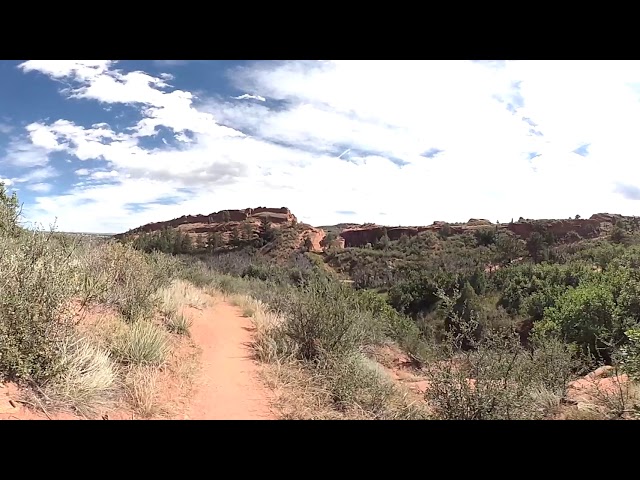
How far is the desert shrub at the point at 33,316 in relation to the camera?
345 centimetres

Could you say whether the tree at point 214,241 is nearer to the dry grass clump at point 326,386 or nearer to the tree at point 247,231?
the tree at point 247,231

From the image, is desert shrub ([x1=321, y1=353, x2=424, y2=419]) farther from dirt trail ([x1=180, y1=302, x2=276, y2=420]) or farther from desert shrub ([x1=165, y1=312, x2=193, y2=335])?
desert shrub ([x1=165, y1=312, x2=193, y2=335])

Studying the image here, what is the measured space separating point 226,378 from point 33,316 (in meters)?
2.18

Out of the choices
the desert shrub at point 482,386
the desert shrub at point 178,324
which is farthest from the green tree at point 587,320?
the desert shrub at point 178,324

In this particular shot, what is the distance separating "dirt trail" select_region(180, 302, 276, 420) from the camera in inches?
168

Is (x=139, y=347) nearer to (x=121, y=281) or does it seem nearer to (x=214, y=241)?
(x=121, y=281)

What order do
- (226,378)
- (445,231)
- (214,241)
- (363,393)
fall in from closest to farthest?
1. (363,393)
2. (226,378)
3. (214,241)
4. (445,231)

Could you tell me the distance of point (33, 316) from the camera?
3686 millimetres

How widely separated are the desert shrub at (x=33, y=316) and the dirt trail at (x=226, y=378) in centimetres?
122

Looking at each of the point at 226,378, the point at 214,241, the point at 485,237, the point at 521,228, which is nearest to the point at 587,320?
the point at 226,378

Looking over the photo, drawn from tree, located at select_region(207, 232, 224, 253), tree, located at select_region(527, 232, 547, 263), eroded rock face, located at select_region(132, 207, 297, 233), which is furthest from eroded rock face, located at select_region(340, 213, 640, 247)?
tree, located at select_region(207, 232, 224, 253)

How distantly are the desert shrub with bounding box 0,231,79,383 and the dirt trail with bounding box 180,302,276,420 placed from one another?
4.01 feet
